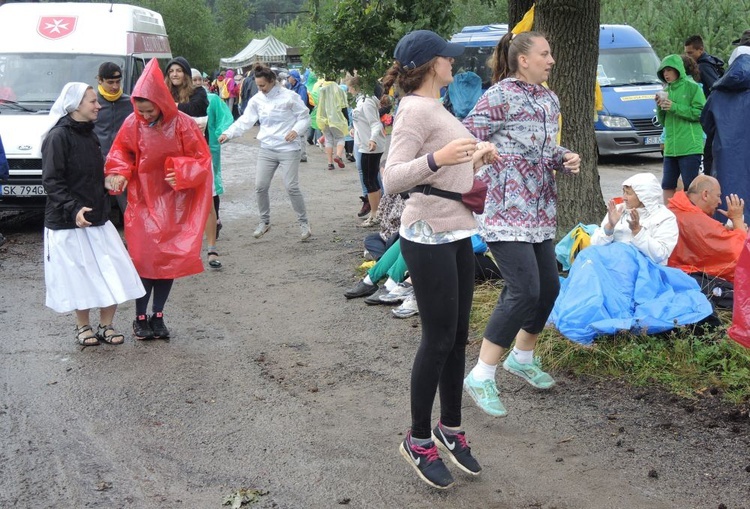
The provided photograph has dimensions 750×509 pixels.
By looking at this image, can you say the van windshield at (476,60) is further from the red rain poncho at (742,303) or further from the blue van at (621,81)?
the red rain poncho at (742,303)

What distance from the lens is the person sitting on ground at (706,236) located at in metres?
6.41

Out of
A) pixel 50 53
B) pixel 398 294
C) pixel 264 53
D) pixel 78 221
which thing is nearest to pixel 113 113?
pixel 78 221

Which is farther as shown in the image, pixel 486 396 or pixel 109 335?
pixel 109 335

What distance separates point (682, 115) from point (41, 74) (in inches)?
314

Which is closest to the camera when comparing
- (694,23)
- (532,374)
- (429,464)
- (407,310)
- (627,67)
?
(429,464)

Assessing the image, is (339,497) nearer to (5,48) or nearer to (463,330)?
(463,330)

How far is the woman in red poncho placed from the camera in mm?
6773

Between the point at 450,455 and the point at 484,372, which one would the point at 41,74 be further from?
the point at 450,455

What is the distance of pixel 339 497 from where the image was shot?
418cm

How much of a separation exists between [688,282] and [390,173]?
9.31 feet

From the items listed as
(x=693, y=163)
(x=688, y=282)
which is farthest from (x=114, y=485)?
(x=693, y=163)

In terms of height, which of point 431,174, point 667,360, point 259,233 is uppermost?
point 431,174

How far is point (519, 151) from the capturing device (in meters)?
4.91

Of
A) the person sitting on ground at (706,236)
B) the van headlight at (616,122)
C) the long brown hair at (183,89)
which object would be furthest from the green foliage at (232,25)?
the person sitting on ground at (706,236)
